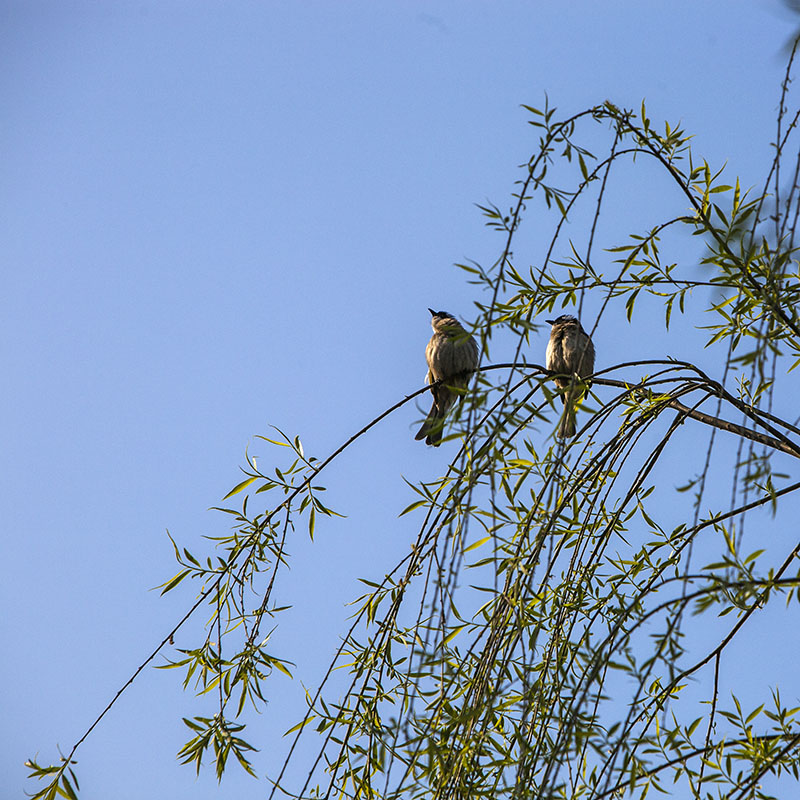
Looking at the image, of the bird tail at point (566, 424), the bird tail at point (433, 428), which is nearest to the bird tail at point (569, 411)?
the bird tail at point (566, 424)

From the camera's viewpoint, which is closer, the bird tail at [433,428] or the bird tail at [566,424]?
the bird tail at [566,424]

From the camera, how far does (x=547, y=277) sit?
2350 mm

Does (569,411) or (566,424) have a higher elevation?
(566,424)

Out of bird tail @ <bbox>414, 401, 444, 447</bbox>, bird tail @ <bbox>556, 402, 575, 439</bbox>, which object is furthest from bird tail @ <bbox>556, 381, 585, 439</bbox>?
bird tail @ <bbox>414, 401, 444, 447</bbox>

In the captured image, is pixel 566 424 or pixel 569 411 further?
pixel 566 424

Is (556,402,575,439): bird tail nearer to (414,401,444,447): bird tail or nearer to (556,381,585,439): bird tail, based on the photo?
(556,381,585,439): bird tail

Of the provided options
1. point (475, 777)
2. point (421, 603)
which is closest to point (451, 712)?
point (475, 777)

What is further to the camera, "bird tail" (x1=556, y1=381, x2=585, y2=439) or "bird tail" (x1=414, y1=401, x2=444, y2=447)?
"bird tail" (x1=414, y1=401, x2=444, y2=447)

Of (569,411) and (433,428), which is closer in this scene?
(569,411)

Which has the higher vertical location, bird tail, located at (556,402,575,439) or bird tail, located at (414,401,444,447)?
bird tail, located at (414,401,444,447)

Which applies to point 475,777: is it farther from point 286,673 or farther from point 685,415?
point 685,415

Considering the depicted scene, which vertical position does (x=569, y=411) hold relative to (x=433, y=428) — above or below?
below

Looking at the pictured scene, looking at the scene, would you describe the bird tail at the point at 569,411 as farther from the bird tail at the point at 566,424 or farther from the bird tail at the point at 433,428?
the bird tail at the point at 433,428

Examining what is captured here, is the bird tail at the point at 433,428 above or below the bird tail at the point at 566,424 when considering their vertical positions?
above
